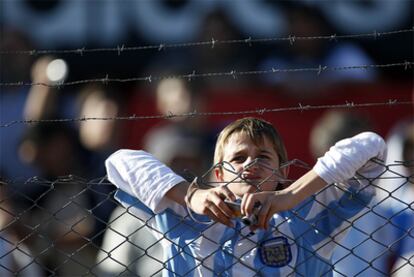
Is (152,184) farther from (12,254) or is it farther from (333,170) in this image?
(12,254)

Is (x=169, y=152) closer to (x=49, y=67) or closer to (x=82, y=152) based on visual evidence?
(x=82, y=152)

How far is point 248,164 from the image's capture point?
4.11m

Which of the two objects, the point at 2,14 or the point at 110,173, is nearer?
the point at 110,173

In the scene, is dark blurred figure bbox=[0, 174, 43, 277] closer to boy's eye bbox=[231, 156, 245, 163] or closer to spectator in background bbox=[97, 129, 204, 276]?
spectator in background bbox=[97, 129, 204, 276]

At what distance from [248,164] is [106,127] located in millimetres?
3004

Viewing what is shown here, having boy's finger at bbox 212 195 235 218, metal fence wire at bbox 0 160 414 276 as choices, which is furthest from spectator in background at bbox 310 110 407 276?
boy's finger at bbox 212 195 235 218

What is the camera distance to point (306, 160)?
7.14 m

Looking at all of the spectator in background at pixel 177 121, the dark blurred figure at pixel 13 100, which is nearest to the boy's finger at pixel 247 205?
the spectator in background at pixel 177 121

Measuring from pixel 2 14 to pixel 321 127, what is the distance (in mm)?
2544

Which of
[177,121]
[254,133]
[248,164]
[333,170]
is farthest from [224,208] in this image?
[177,121]

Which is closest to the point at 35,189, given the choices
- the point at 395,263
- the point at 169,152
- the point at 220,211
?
the point at 169,152

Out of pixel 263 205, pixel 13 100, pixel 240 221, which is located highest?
pixel 263 205

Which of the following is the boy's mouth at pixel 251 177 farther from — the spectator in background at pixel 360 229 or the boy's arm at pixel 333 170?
the spectator in background at pixel 360 229

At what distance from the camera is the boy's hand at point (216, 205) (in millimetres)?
3871
